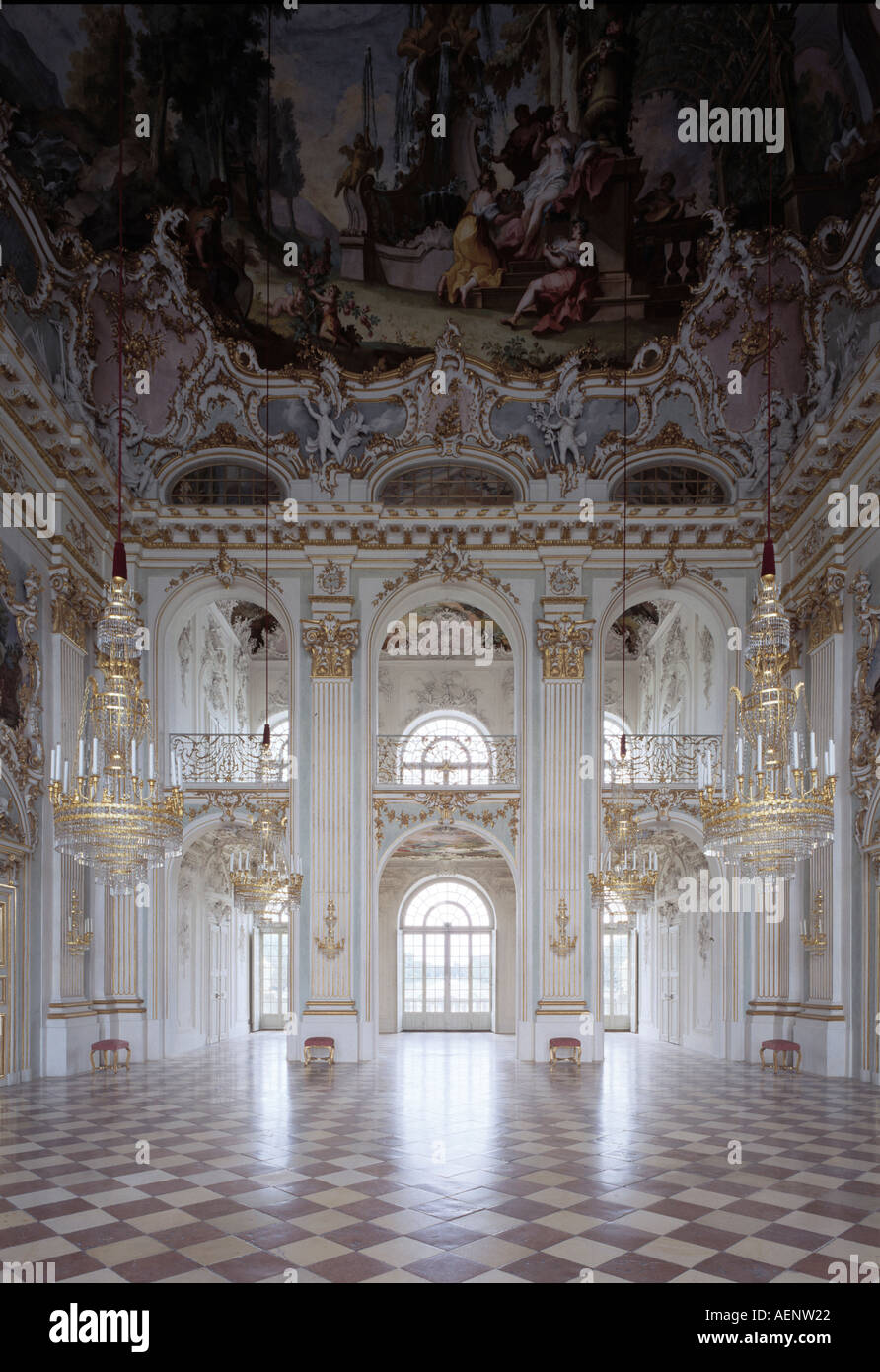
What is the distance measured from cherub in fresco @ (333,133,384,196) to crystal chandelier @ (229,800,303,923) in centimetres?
960

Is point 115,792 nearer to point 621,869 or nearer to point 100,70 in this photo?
point 621,869

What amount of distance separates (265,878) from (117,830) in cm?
663

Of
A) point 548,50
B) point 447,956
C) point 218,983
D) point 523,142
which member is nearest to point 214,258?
point 523,142

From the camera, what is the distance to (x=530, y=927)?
17.8m

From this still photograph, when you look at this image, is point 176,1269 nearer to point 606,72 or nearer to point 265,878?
point 265,878

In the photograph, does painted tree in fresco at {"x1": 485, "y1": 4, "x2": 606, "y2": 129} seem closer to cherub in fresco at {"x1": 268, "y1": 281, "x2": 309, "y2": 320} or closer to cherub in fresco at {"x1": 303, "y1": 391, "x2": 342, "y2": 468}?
cherub in fresco at {"x1": 268, "y1": 281, "x2": 309, "y2": 320}

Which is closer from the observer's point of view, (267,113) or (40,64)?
(40,64)

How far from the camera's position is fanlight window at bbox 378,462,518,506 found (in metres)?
19.1

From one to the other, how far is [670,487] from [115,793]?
11.7 m

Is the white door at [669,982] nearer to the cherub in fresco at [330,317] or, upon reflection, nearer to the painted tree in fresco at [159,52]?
the cherub in fresco at [330,317]

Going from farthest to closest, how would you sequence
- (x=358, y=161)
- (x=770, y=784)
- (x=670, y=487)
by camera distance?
(x=670, y=487)
(x=358, y=161)
(x=770, y=784)

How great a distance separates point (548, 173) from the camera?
1717 centimetres

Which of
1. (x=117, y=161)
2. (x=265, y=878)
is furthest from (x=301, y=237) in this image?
(x=265, y=878)

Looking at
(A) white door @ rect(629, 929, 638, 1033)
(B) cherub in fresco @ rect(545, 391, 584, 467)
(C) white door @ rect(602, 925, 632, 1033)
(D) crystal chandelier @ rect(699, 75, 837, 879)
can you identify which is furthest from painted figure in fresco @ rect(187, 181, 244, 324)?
(C) white door @ rect(602, 925, 632, 1033)
